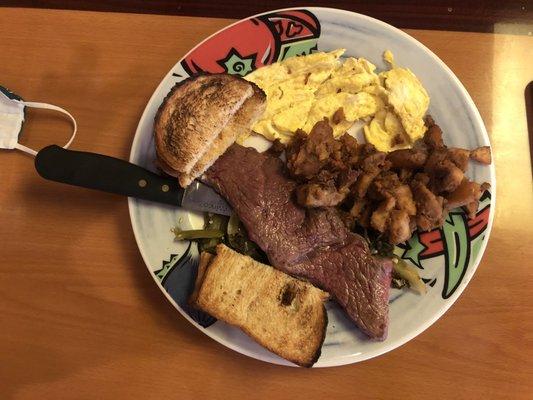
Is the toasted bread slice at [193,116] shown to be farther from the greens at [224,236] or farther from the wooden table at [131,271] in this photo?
the wooden table at [131,271]

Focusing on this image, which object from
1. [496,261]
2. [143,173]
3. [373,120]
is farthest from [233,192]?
[496,261]

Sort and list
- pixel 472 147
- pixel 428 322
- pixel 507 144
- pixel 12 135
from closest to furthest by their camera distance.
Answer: pixel 428 322 → pixel 472 147 → pixel 507 144 → pixel 12 135

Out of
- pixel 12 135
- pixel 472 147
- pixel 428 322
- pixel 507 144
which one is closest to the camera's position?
pixel 428 322

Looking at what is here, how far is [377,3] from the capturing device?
208cm

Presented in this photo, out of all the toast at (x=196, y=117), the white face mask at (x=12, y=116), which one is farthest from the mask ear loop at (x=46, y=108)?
the toast at (x=196, y=117)

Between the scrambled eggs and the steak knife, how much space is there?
0.35 metres

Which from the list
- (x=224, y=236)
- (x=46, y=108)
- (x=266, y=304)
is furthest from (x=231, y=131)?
(x=46, y=108)

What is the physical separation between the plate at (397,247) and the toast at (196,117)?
18cm

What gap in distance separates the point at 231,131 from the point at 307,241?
511 millimetres

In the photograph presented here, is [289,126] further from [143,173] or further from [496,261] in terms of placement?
[496,261]

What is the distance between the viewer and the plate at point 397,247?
1.69 meters

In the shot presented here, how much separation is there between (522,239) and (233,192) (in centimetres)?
117

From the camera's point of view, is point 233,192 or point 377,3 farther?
point 377,3

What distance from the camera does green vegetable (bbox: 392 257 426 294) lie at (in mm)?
1703
